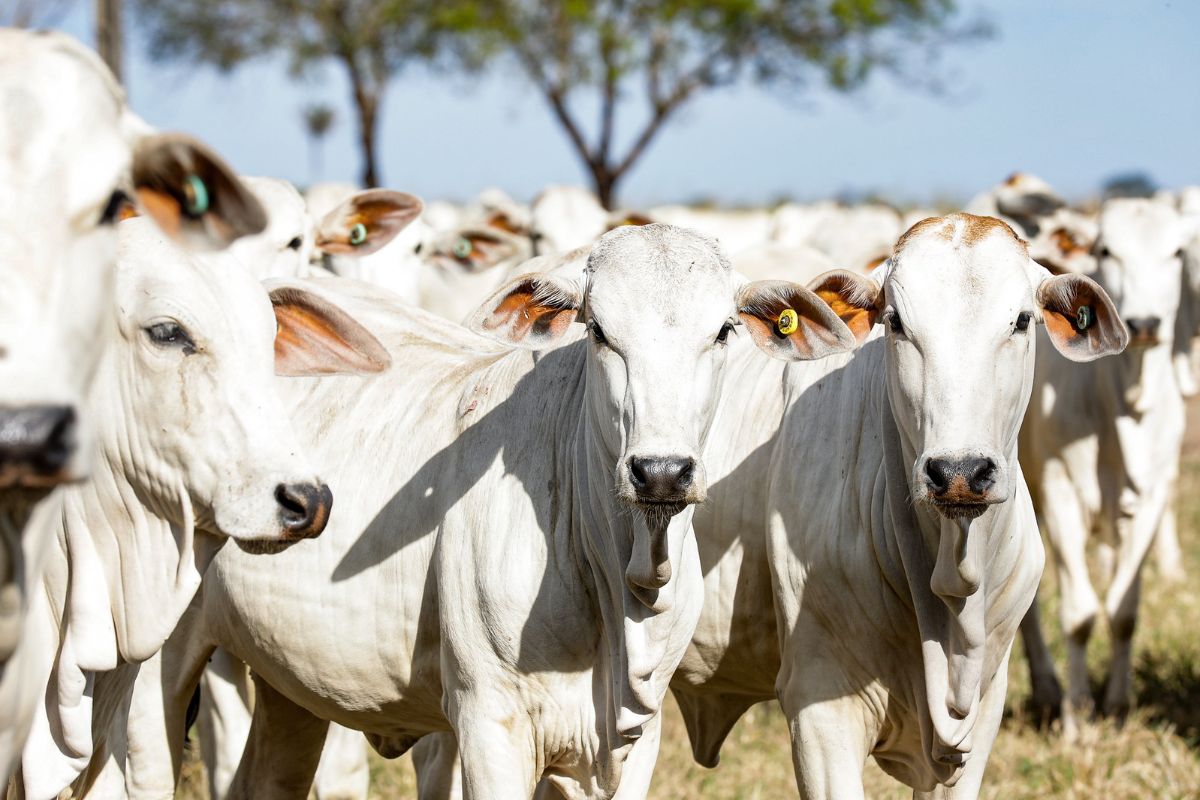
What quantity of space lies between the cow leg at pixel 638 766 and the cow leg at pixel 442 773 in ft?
3.82

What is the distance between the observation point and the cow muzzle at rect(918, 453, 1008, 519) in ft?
12.3

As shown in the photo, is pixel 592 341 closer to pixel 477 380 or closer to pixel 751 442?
pixel 477 380

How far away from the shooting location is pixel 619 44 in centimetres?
2686

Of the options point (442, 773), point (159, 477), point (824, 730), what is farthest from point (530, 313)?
point (442, 773)

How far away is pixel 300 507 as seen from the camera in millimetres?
3234

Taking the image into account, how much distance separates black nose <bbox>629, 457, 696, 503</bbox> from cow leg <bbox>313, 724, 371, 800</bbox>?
249 centimetres

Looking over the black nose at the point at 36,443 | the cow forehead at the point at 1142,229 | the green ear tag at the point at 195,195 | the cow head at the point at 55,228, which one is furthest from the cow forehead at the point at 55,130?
the cow forehead at the point at 1142,229

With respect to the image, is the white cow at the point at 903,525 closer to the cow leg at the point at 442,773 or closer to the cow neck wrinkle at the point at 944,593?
the cow neck wrinkle at the point at 944,593

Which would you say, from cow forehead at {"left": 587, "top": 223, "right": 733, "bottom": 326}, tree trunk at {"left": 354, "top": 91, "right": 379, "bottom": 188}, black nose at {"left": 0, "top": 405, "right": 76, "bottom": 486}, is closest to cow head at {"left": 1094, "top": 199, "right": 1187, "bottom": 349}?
cow forehead at {"left": 587, "top": 223, "right": 733, "bottom": 326}

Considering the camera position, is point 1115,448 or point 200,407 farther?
point 1115,448

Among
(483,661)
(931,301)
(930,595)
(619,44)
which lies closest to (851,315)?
(931,301)

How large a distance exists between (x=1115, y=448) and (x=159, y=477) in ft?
16.1

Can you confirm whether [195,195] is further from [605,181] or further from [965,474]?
[605,181]

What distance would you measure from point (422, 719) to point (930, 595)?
1449 millimetres
